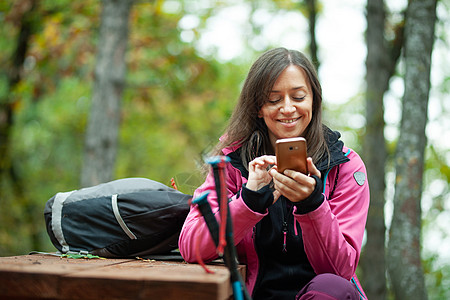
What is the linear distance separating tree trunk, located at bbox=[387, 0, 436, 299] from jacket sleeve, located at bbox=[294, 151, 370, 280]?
5.95 ft

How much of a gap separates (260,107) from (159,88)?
6814 mm

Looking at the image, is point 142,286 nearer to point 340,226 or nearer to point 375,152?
point 340,226

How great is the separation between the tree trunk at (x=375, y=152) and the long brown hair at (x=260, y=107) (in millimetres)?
3548

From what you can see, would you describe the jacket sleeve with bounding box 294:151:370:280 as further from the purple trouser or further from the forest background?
the forest background

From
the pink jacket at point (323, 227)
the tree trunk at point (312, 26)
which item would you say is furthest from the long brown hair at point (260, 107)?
the tree trunk at point (312, 26)

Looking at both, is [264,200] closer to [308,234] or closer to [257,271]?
[308,234]

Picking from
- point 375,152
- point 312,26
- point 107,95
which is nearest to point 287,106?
point 107,95

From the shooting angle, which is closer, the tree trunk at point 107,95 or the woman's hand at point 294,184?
the woman's hand at point 294,184

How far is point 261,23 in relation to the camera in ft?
34.6

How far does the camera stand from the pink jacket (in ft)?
6.31

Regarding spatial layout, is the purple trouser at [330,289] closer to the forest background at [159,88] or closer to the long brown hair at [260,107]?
the long brown hair at [260,107]

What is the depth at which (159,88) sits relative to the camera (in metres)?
9.08

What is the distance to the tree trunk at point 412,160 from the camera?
384cm

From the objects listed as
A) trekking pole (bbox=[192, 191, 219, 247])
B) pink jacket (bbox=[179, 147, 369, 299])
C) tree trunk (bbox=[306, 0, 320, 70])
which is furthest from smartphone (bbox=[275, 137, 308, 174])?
tree trunk (bbox=[306, 0, 320, 70])
